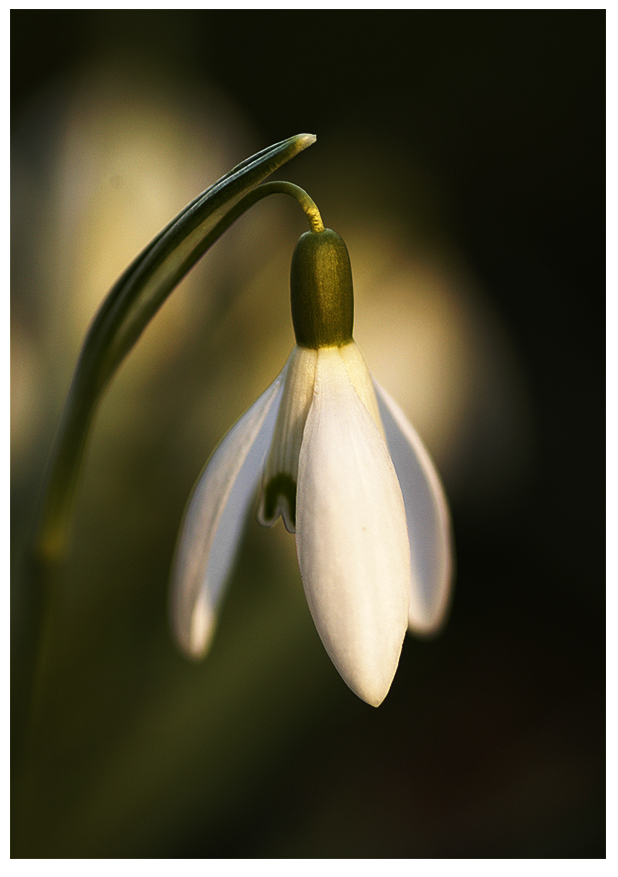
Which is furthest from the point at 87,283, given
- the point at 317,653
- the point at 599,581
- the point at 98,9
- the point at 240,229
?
the point at 599,581

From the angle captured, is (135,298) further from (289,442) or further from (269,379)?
(269,379)

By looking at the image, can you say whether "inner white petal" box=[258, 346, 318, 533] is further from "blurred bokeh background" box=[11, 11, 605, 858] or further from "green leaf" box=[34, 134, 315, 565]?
"blurred bokeh background" box=[11, 11, 605, 858]

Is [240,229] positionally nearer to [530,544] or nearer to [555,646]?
[530,544]

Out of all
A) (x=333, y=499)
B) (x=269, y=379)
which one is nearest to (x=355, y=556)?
(x=333, y=499)

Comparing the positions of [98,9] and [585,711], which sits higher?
[98,9]

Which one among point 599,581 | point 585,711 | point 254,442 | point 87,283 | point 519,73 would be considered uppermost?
point 519,73
